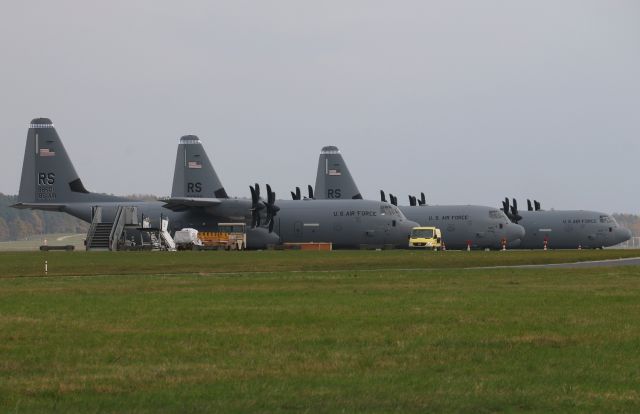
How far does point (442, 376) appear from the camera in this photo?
45.3ft

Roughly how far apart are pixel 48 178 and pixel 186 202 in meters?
13.5

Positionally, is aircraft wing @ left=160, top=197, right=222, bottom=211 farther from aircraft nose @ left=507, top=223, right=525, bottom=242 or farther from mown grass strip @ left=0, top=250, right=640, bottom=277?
aircraft nose @ left=507, top=223, right=525, bottom=242

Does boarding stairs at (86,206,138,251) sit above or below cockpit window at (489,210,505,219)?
below

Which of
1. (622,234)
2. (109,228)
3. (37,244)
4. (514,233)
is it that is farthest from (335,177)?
(37,244)

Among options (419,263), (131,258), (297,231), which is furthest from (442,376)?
(297,231)

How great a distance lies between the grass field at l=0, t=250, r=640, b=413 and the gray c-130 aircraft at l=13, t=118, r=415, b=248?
50112mm

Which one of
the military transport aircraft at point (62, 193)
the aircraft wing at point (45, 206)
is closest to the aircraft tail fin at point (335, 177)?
the military transport aircraft at point (62, 193)

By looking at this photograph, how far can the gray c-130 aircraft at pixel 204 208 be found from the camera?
82.4 meters

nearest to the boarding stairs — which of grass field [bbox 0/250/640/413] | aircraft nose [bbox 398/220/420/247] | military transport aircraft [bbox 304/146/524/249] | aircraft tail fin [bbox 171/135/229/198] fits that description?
aircraft tail fin [bbox 171/135/229/198]

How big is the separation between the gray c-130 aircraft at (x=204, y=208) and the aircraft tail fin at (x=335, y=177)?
18993 millimetres

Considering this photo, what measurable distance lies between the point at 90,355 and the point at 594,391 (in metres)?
7.21

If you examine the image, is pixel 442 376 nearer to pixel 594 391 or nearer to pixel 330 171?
pixel 594 391

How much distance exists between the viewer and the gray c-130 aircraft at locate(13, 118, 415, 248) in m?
82.4

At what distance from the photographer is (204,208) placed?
275 feet
